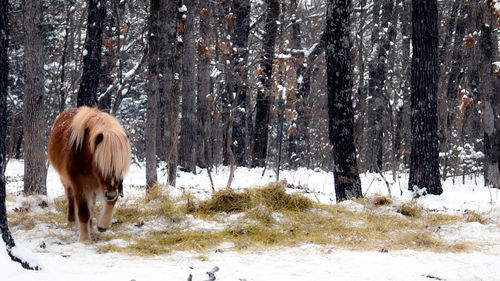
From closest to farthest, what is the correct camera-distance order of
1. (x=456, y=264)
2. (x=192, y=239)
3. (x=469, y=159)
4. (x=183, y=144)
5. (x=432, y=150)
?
(x=456, y=264), (x=192, y=239), (x=432, y=150), (x=183, y=144), (x=469, y=159)

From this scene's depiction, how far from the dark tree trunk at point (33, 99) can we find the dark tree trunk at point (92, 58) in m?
2.52

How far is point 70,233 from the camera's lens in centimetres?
534

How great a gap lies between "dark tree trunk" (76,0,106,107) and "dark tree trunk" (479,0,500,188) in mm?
10609

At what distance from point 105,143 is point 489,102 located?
12227mm

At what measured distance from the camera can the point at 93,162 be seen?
497 centimetres

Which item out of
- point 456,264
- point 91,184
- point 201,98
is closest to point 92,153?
point 91,184

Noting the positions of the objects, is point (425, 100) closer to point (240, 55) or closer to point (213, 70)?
point (240, 55)

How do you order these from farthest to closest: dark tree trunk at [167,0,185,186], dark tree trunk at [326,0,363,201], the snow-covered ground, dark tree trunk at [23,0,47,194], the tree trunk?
1. the tree trunk
2. dark tree trunk at [167,0,185,186]
3. dark tree trunk at [326,0,363,201]
4. dark tree trunk at [23,0,47,194]
5. the snow-covered ground

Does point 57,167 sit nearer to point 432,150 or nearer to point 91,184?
point 91,184

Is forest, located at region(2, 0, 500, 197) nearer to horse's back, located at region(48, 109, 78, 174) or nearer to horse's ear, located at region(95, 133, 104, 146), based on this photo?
horse's back, located at region(48, 109, 78, 174)

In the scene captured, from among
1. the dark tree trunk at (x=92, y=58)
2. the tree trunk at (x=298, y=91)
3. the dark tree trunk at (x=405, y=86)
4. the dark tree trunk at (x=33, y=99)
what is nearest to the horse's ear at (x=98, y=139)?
the dark tree trunk at (x=33, y=99)

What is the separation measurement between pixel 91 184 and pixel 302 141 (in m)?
22.6

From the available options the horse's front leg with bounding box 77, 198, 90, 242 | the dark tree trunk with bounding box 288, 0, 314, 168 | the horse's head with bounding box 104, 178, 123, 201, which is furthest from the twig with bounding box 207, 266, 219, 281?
→ the dark tree trunk with bounding box 288, 0, 314, 168

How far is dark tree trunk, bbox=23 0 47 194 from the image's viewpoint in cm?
742
